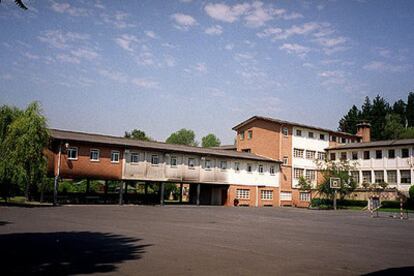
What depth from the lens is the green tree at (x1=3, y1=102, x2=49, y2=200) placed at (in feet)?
102

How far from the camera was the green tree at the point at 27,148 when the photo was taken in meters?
31.0

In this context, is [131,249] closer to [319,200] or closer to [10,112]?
[10,112]

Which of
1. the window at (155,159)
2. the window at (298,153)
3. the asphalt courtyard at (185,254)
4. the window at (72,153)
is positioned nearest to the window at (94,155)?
the window at (72,153)

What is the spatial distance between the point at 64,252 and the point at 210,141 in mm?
107221

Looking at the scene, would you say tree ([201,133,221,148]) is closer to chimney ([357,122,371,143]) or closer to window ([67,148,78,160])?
chimney ([357,122,371,143])

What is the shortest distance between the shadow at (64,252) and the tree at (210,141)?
10241cm

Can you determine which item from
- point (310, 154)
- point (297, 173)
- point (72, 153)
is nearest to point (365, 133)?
point (310, 154)

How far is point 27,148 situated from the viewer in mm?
31484

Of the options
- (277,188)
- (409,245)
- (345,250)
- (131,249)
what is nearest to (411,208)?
(277,188)

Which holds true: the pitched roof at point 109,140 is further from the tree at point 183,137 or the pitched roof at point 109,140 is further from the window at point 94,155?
the tree at point 183,137

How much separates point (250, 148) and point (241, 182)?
9399 mm

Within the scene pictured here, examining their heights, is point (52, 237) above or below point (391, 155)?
below

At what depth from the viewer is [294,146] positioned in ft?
184

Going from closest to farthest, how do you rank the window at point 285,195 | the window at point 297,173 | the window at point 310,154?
1. the window at point 285,195
2. the window at point 297,173
3. the window at point 310,154
